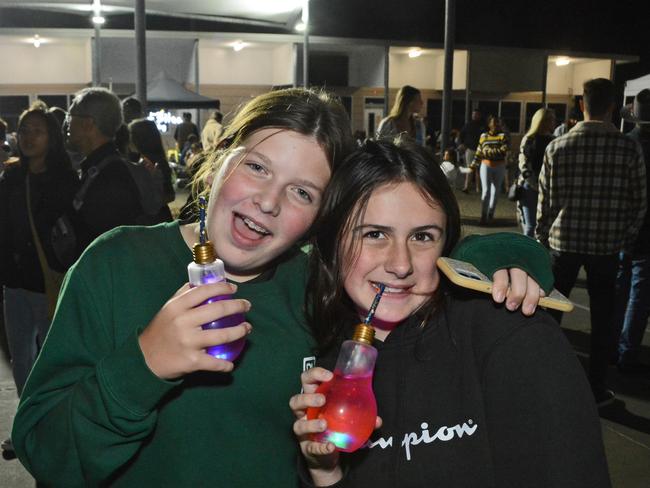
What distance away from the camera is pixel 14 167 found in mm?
4520

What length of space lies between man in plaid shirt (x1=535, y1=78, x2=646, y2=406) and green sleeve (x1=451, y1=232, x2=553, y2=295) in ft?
11.6

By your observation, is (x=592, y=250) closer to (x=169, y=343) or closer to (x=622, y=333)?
(x=622, y=333)

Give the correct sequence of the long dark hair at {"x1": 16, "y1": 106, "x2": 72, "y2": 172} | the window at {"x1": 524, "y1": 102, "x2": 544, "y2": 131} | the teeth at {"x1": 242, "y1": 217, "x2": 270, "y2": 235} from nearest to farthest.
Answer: the teeth at {"x1": 242, "y1": 217, "x2": 270, "y2": 235}
the long dark hair at {"x1": 16, "y1": 106, "x2": 72, "y2": 172}
the window at {"x1": 524, "y1": 102, "x2": 544, "y2": 131}

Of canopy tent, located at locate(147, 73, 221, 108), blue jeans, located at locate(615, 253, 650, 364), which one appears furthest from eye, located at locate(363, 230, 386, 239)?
canopy tent, located at locate(147, 73, 221, 108)

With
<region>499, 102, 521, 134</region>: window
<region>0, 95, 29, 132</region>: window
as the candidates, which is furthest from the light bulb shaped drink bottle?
<region>499, 102, 521, 134</region>: window

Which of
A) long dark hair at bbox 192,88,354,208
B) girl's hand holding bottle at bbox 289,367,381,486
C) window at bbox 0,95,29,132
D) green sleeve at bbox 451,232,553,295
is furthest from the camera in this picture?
window at bbox 0,95,29,132

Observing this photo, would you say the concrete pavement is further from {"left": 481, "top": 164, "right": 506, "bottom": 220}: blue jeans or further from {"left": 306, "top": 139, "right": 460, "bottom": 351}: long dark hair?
{"left": 481, "top": 164, "right": 506, "bottom": 220}: blue jeans

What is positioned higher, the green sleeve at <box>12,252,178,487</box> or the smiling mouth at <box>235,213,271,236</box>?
the smiling mouth at <box>235,213,271,236</box>

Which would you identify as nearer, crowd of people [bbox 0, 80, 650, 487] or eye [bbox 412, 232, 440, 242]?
crowd of people [bbox 0, 80, 650, 487]

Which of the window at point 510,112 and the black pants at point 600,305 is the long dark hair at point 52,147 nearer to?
the black pants at point 600,305

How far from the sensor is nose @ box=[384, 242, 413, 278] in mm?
A: 1741

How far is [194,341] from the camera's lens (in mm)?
1394

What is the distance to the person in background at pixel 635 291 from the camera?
5488 millimetres

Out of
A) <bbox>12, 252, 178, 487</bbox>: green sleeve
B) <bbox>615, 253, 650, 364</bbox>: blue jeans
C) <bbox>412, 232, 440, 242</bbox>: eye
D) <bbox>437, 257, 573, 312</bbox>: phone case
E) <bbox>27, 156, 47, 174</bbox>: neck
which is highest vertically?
<bbox>27, 156, 47, 174</bbox>: neck
